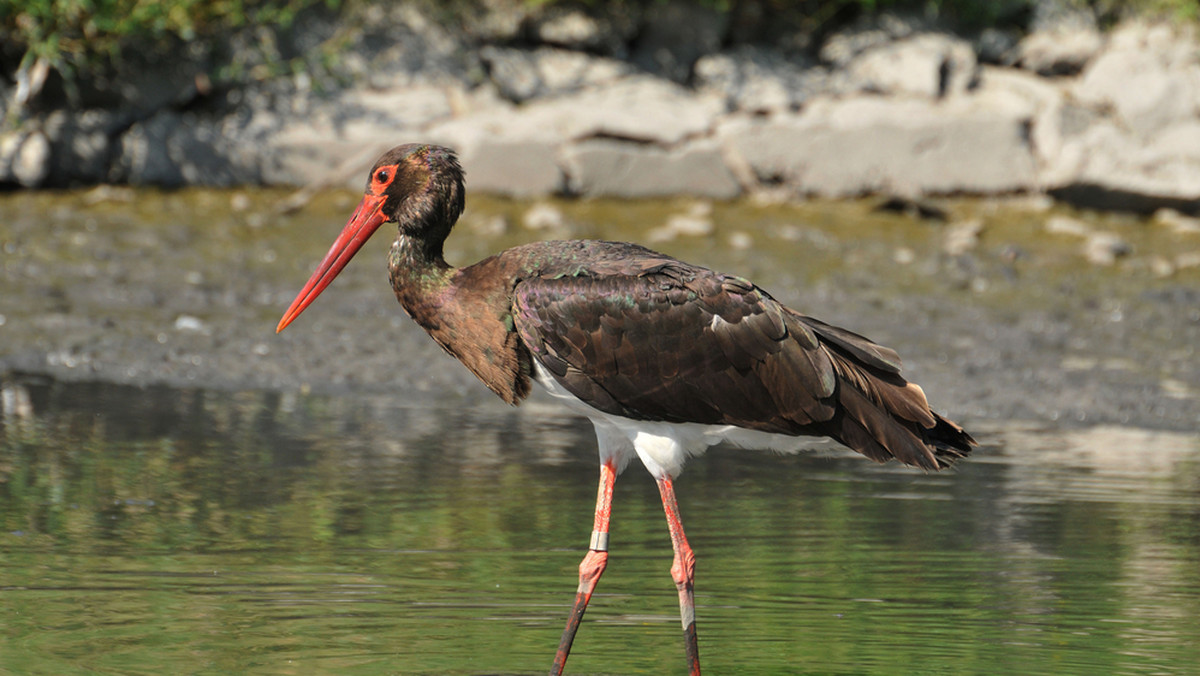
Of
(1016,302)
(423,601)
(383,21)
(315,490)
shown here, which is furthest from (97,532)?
(383,21)

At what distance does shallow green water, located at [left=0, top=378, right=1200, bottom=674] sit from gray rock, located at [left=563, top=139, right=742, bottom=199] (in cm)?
337

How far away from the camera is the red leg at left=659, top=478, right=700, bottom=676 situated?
3582 millimetres

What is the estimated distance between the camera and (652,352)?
3732 mm

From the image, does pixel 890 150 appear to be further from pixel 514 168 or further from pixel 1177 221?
pixel 514 168

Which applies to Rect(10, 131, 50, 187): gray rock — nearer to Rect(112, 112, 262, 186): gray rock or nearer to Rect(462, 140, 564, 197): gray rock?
Rect(112, 112, 262, 186): gray rock

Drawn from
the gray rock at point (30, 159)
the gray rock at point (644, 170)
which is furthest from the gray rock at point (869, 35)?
→ the gray rock at point (30, 159)

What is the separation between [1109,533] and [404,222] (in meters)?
2.41

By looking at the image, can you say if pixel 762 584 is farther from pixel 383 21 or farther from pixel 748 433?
pixel 383 21

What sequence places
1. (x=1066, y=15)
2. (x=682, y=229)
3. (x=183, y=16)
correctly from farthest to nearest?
1. (x=1066, y=15)
2. (x=183, y=16)
3. (x=682, y=229)

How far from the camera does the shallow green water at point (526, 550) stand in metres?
3.59

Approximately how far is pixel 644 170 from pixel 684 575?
580 cm

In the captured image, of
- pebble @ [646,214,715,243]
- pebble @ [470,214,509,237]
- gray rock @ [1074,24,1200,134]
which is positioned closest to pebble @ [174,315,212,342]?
pebble @ [470,214,509,237]

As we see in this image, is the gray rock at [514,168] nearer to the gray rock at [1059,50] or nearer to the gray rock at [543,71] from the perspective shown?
the gray rock at [543,71]

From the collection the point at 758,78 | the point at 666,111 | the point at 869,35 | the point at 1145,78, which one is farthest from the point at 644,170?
the point at 1145,78
